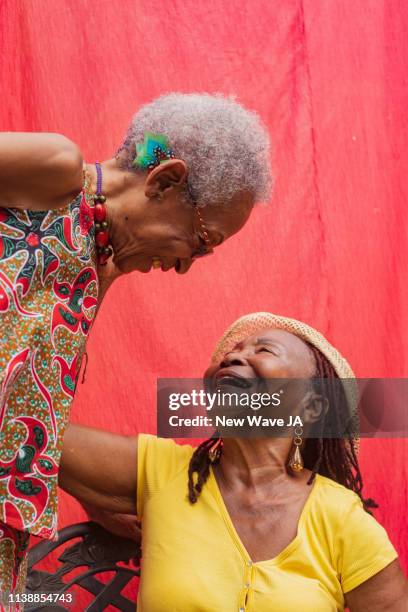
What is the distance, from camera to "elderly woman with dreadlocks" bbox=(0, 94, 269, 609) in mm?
1181

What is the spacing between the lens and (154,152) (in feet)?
4.35

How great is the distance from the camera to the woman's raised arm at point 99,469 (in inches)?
67.3

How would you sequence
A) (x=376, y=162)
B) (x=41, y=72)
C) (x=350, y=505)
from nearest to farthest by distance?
(x=350, y=505)
(x=41, y=72)
(x=376, y=162)

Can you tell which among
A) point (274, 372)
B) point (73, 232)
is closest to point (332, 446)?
point (274, 372)

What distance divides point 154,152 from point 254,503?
2.20ft

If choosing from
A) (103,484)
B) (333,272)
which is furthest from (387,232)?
(103,484)

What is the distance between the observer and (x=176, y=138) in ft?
4.36

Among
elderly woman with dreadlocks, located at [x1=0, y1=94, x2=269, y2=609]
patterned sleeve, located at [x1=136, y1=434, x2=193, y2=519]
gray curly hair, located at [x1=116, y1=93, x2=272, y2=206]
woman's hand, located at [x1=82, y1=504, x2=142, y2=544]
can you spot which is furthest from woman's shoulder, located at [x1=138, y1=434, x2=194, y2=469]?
gray curly hair, located at [x1=116, y1=93, x2=272, y2=206]

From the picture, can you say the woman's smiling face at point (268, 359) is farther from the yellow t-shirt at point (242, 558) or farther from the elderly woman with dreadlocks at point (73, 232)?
the elderly woman with dreadlocks at point (73, 232)

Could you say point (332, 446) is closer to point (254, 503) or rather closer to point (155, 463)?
point (254, 503)

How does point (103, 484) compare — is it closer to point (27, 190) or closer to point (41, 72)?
point (27, 190)

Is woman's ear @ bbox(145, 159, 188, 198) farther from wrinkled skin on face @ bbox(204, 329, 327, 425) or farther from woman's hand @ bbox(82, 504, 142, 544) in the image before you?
woman's hand @ bbox(82, 504, 142, 544)

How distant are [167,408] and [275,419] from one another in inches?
11.9

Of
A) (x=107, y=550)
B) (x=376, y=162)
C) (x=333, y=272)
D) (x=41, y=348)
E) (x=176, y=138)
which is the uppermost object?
(x=376, y=162)
